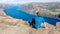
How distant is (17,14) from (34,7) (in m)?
0.20

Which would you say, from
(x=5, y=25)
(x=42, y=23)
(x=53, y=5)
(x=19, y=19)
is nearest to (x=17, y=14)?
(x=19, y=19)

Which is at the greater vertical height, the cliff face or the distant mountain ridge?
the distant mountain ridge

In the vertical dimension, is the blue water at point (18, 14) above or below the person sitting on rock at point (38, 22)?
above

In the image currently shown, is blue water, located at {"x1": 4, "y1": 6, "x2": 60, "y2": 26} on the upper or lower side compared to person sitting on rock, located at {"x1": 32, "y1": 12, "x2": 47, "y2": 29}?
upper

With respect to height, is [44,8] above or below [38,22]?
above

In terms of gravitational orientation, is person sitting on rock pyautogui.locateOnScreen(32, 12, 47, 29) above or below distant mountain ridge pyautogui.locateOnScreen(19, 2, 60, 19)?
below

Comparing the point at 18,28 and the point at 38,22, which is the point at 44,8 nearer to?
the point at 38,22

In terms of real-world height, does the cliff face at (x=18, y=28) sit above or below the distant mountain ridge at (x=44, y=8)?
below

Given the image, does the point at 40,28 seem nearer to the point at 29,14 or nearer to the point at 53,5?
the point at 29,14

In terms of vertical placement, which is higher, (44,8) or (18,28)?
(44,8)

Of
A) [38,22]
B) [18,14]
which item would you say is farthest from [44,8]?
[18,14]

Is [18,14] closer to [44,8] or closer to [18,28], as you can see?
[18,28]

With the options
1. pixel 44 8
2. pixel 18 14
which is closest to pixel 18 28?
pixel 18 14

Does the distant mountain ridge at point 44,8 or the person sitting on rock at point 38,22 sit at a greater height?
the distant mountain ridge at point 44,8
